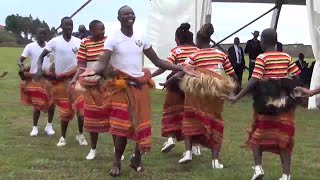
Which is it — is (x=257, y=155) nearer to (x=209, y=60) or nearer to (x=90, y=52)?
(x=209, y=60)

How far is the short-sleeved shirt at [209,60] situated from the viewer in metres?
7.76

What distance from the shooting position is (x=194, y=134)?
792cm

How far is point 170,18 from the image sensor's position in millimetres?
16406

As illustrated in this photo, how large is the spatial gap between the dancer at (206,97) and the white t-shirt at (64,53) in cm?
216

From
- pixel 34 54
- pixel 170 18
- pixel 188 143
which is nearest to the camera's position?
pixel 188 143

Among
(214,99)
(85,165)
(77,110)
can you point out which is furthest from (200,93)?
(77,110)

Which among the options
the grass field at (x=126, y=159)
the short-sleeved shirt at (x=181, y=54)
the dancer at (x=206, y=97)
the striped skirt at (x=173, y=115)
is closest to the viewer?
the grass field at (x=126, y=159)

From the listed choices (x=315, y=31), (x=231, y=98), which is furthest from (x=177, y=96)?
(x=315, y=31)

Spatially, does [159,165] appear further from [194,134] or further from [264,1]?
[264,1]

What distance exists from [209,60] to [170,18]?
345 inches

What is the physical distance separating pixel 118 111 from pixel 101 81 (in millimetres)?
560

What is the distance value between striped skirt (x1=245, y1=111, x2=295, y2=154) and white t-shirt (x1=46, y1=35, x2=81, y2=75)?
3555 mm

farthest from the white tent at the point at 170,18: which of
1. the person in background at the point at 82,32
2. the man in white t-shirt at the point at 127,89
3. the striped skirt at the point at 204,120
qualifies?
the man in white t-shirt at the point at 127,89

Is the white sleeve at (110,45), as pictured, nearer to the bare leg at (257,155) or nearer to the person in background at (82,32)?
Result: the bare leg at (257,155)
